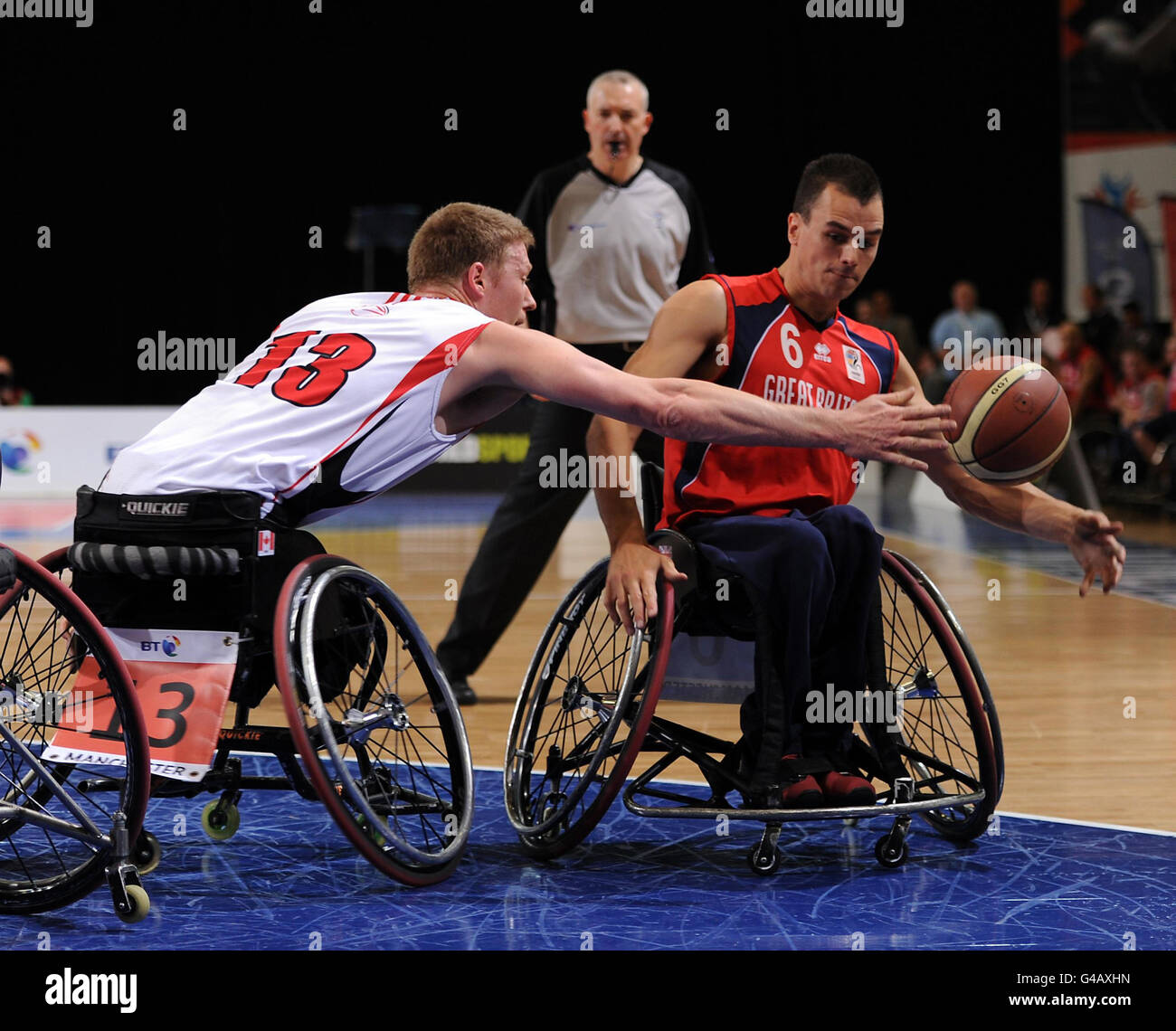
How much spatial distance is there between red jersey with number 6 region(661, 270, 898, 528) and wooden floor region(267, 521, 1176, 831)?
808mm

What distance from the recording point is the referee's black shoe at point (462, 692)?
4152mm

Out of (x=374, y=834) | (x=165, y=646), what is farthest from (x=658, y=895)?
(x=165, y=646)

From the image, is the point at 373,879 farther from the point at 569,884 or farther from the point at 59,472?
the point at 59,472

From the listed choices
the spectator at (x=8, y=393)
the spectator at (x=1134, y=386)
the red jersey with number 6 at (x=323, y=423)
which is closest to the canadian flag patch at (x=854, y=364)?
the red jersey with number 6 at (x=323, y=423)

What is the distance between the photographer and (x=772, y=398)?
2822 millimetres

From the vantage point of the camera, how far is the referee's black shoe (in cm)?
415

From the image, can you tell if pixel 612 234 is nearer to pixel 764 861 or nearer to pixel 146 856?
pixel 764 861

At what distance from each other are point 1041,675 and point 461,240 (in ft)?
8.15

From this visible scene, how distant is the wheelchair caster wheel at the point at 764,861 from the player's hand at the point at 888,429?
0.67m

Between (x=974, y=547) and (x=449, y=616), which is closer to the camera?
(x=449, y=616)

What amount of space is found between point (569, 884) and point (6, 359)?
1296 centimetres

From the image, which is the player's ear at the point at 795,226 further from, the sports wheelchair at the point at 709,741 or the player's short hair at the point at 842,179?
the sports wheelchair at the point at 709,741

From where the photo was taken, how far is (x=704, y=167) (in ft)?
45.5

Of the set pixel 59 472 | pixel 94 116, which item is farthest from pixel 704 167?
pixel 59 472
